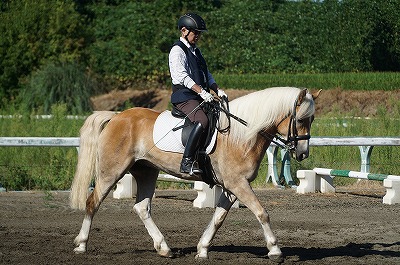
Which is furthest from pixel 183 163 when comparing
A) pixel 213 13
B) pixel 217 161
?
pixel 213 13

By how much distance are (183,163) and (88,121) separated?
1.52 metres

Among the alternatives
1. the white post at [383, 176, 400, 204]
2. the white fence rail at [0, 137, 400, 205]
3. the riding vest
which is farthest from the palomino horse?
the white fence rail at [0, 137, 400, 205]

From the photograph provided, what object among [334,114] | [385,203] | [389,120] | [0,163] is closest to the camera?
[385,203]

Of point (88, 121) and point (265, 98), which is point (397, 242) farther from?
point (88, 121)

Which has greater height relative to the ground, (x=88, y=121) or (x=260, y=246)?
(x=88, y=121)

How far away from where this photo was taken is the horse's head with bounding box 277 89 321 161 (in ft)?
30.2

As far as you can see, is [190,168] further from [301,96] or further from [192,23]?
[192,23]

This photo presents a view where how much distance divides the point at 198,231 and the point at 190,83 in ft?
9.46

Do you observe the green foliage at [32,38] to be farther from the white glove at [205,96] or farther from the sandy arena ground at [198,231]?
the white glove at [205,96]

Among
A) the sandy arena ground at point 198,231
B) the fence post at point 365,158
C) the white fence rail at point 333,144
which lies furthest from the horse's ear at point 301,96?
the fence post at point 365,158

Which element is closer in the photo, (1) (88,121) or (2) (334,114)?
(1) (88,121)

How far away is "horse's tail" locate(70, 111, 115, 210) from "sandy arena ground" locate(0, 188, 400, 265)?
0.57m

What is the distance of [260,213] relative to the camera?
910 centimetres

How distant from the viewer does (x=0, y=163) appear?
18.9 meters
